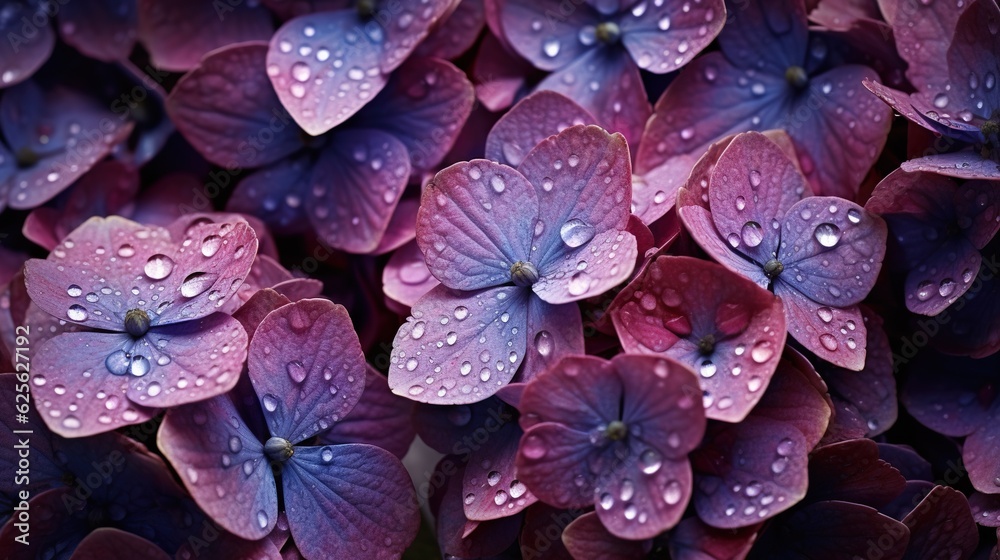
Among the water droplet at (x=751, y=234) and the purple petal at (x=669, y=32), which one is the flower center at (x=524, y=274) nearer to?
the water droplet at (x=751, y=234)

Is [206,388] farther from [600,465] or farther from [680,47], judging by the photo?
[680,47]

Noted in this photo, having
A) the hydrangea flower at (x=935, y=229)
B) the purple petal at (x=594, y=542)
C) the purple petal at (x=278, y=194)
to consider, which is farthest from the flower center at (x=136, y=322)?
the hydrangea flower at (x=935, y=229)

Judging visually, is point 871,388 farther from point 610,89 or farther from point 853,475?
point 610,89

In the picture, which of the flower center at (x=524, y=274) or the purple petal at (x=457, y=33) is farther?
the purple petal at (x=457, y=33)

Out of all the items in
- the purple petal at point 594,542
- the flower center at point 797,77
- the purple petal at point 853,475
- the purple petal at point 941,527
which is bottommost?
the purple petal at point 941,527

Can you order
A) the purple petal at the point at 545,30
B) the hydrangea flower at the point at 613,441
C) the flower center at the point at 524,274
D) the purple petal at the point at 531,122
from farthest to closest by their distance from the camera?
the purple petal at the point at 545,30, the purple petal at the point at 531,122, the flower center at the point at 524,274, the hydrangea flower at the point at 613,441

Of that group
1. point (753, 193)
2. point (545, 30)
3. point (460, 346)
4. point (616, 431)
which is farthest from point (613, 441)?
point (545, 30)
